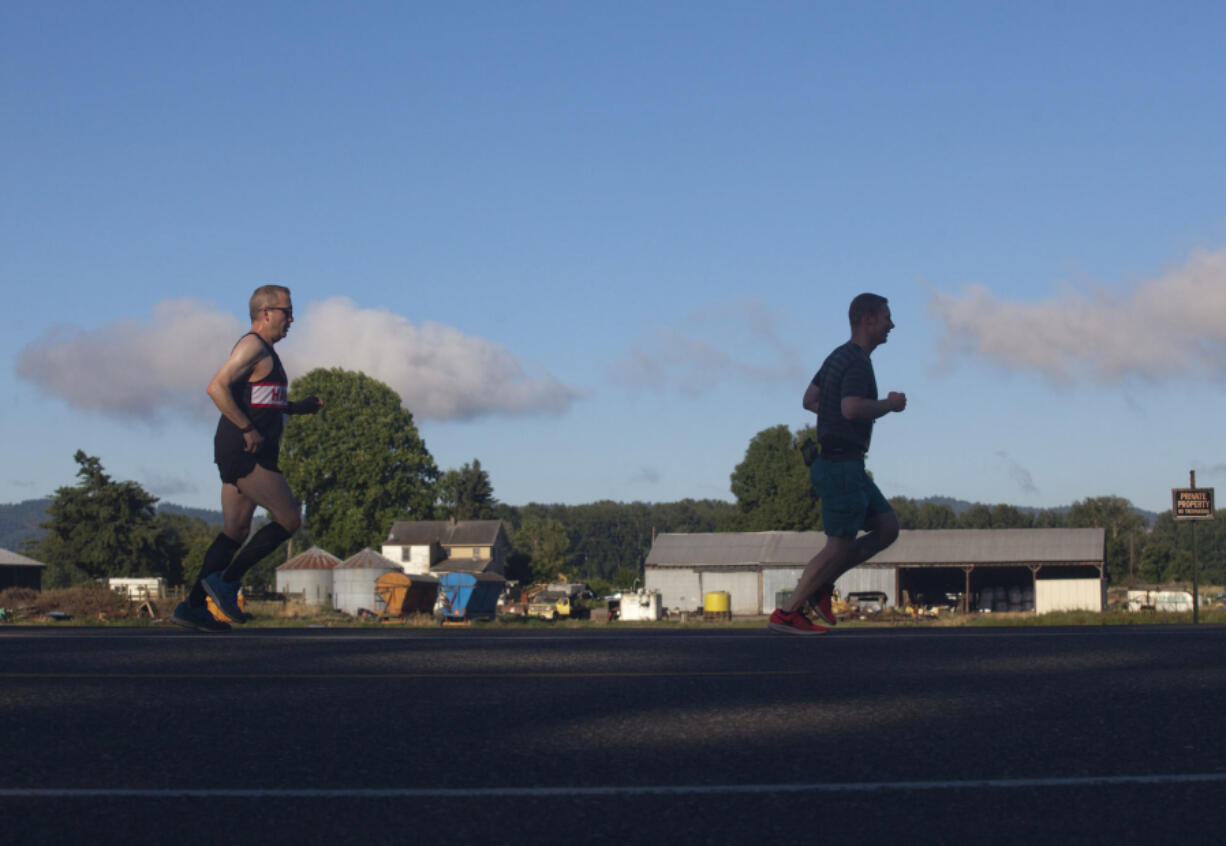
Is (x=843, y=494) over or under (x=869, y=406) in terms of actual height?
under

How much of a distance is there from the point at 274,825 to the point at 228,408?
4.79 meters

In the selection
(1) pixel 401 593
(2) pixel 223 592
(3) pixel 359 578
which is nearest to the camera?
(2) pixel 223 592

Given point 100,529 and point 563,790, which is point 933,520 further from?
point 563,790

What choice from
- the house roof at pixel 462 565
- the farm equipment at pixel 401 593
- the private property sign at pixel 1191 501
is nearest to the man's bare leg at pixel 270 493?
the private property sign at pixel 1191 501

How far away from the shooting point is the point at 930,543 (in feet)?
234

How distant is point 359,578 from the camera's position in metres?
64.8

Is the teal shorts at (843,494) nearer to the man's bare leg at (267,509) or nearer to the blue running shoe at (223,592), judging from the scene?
the man's bare leg at (267,509)

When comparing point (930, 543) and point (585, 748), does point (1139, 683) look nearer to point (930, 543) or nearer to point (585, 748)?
point (585, 748)

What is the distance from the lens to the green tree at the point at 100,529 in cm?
6956

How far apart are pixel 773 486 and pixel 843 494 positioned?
87469mm

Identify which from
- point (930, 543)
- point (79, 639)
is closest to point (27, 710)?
point (79, 639)

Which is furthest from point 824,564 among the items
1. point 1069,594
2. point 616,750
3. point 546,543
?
point 546,543

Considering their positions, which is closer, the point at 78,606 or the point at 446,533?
the point at 78,606

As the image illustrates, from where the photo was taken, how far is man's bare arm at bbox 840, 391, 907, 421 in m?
7.23
